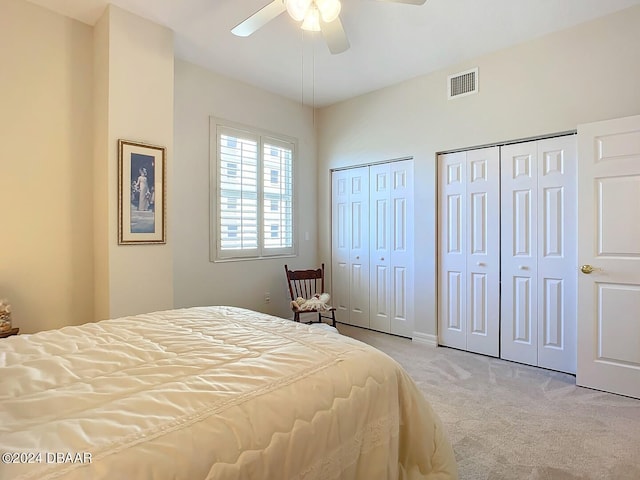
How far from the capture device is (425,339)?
392cm

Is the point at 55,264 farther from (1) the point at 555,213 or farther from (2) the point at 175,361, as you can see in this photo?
(1) the point at 555,213

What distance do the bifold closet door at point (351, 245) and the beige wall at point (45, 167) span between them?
2.83m

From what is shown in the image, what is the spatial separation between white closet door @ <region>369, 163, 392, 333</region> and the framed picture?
2.43 metres

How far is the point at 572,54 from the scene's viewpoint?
3008 millimetres

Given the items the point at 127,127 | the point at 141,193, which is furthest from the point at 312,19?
the point at 141,193

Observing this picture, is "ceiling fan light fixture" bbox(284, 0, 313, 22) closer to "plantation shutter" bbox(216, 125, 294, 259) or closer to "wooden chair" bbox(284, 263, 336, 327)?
"plantation shutter" bbox(216, 125, 294, 259)

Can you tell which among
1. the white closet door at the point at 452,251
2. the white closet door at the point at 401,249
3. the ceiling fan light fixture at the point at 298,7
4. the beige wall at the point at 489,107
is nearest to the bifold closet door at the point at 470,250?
the white closet door at the point at 452,251

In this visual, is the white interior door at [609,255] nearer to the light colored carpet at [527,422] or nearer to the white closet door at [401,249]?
the light colored carpet at [527,422]

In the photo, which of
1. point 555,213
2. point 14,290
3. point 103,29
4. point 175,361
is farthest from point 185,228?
point 555,213

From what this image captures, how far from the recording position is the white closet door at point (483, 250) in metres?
3.47

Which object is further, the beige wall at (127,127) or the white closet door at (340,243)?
the white closet door at (340,243)

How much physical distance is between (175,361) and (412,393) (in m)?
0.90

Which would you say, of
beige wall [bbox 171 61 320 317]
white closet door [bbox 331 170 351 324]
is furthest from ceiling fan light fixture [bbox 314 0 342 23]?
white closet door [bbox 331 170 351 324]

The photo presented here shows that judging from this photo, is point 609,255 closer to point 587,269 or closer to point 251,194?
point 587,269
